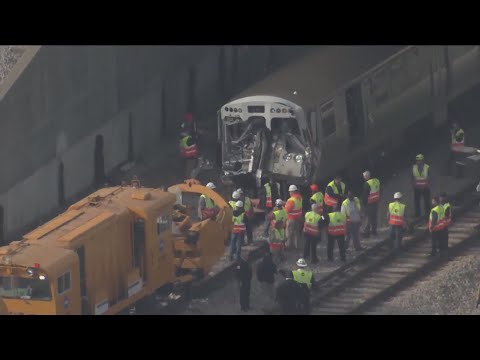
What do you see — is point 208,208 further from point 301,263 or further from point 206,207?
point 301,263

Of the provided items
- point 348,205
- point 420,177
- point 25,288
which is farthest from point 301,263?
point 420,177

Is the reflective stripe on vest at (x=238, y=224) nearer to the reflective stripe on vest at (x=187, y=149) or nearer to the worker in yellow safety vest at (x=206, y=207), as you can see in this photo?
the worker in yellow safety vest at (x=206, y=207)

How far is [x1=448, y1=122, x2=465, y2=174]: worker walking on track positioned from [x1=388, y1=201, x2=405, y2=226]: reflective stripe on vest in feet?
15.8

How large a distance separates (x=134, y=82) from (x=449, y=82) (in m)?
8.40

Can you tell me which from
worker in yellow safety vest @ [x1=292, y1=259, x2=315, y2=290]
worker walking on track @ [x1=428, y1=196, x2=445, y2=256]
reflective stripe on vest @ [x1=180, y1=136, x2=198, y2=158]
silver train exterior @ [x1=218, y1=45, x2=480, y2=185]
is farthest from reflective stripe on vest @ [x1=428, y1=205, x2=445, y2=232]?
reflective stripe on vest @ [x1=180, y1=136, x2=198, y2=158]

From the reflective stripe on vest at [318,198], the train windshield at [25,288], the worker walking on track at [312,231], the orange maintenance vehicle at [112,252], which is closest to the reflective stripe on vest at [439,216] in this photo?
the worker walking on track at [312,231]

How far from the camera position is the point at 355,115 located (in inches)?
2119

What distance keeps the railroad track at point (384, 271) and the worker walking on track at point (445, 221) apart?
8.8 inches

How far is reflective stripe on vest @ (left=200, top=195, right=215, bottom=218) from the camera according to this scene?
49000mm

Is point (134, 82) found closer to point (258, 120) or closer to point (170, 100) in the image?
point (170, 100)

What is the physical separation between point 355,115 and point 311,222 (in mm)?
5138

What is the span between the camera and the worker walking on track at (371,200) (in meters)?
51.2

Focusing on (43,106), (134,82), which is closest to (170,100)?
(134,82)

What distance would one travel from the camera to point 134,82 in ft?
187
